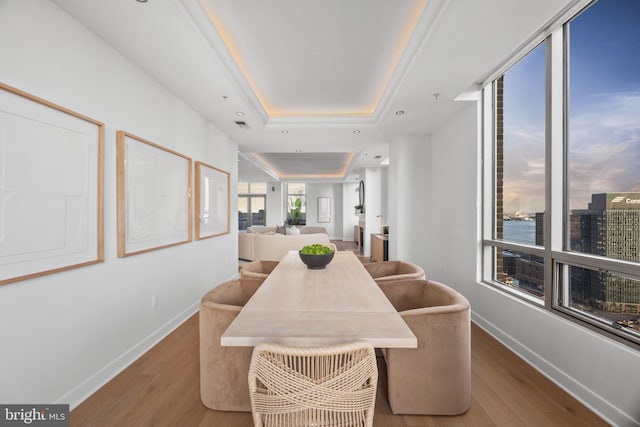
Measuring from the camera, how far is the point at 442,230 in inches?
159

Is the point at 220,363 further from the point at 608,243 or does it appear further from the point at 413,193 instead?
the point at 413,193

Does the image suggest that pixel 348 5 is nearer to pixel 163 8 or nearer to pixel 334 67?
pixel 334 67

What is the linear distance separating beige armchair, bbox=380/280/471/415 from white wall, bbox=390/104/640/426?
805 mm

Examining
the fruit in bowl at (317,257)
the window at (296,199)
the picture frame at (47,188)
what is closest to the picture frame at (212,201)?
the picture frame at (47,188)

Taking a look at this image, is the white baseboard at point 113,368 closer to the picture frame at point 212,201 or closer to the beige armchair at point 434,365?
the picture frame at point 212,201

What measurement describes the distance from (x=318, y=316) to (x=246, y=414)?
37.6 inches

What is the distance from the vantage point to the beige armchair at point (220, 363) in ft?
5.37

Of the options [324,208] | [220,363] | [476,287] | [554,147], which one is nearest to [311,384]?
[220,363]

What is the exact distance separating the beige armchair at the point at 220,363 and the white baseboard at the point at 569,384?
81.8 inches

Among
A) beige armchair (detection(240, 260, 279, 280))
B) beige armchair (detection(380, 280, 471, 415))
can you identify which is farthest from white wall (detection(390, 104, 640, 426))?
beige armchair (detection(240, 260, 279, 280))

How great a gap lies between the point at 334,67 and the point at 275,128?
148cm

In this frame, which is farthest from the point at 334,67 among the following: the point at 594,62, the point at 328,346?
the point at 328,346

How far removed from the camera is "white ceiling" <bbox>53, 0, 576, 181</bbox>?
1.82m

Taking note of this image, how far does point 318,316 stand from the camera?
4.24 ft
